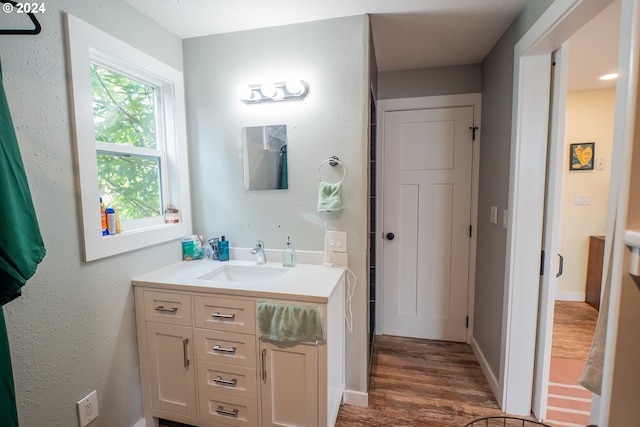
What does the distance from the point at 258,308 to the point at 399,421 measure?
1139mm

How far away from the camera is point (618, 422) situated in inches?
21.7

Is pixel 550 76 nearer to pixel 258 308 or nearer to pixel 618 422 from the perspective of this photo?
pixel 618 422

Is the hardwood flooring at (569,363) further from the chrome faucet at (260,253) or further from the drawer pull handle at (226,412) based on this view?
the chrome faucet at (260,253)

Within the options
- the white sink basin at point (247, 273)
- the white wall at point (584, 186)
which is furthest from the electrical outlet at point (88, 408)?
the white wall at point (584, 186)

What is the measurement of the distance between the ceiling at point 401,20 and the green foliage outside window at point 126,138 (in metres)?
0.45

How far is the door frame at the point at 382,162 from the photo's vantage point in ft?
7.98

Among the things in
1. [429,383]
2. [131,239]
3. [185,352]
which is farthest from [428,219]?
[131,239]

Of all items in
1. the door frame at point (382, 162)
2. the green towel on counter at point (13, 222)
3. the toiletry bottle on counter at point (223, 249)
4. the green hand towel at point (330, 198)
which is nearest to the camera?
the green towel on counter at point (13, 222)

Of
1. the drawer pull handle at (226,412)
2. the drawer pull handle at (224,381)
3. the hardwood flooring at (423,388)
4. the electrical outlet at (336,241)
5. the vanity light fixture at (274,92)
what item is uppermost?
the vanity light fixture at (274,92)

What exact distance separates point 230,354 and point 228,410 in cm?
32

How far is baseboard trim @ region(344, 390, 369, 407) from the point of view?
1.87 m

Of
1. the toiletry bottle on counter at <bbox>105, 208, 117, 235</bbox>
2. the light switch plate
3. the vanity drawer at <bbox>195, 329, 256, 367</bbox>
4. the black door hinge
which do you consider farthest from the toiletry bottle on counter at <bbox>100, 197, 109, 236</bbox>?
the black door hinge

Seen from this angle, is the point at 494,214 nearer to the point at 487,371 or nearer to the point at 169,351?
the point at 487,371

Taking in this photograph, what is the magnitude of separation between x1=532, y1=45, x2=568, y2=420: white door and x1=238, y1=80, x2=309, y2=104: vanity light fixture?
55.5 inches
